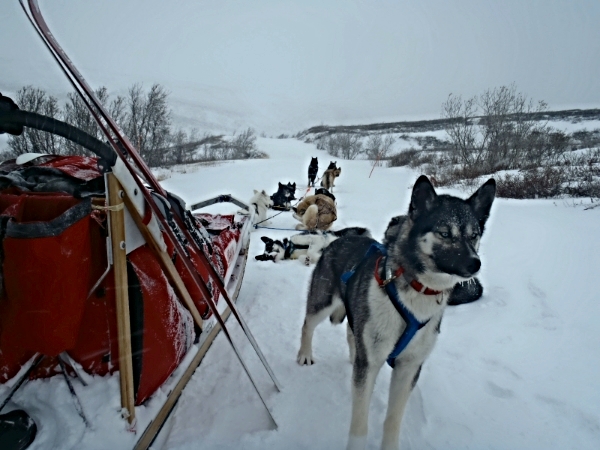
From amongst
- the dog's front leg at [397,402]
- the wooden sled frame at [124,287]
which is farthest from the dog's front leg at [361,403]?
the wooden sled frame at [124,287]

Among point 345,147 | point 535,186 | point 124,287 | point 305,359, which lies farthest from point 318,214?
point 345,147

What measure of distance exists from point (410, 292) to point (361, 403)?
686 mm

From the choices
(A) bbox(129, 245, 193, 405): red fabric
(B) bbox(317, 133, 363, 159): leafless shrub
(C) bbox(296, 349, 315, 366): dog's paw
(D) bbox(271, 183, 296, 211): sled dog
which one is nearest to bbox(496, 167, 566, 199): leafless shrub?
(D) bbox(271, 183, 296, 211): sled dog

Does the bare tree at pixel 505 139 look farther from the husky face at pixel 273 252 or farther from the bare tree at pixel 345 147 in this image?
the bare tree at pixel 345 147

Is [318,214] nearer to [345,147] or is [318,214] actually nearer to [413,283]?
[413,283]

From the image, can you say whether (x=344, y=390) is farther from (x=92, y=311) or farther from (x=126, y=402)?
(x=92, y=311)

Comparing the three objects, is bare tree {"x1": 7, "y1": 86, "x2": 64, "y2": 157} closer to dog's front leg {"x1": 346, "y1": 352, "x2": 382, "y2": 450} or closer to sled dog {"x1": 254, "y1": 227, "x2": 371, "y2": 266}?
sled dog {"x1": 254, "y1": 227, "x2": 371, "y2": 266}

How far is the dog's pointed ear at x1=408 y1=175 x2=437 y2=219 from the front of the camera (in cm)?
179

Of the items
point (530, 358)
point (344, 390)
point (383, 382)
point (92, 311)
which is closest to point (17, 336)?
point (92, 311)

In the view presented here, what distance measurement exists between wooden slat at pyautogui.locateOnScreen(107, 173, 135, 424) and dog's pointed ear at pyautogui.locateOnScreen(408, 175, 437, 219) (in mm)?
1446

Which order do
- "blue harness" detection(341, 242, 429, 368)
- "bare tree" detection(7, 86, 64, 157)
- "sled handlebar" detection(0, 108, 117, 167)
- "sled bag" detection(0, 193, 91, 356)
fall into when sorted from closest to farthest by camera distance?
"sled handlebar" detection(0, 108, 117, 167), "sled bag" detection(0, 193, 91, 356), "blue harness" detection(341, 242, 429, 368), "bare tree" detection(7, 86, 64, 157)

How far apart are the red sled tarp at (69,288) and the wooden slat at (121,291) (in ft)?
0.31

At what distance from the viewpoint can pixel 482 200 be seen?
188 cm

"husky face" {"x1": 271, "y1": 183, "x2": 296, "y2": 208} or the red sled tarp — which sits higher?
the red sled tarp
